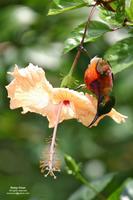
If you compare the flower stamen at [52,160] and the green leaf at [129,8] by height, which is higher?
the green leaf at [129,8]

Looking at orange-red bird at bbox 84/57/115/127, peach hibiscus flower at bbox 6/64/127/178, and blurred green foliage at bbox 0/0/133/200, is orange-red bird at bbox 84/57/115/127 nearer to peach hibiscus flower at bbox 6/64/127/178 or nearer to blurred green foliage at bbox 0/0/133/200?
peach hibiscus flower at bbox 6/64/127/178

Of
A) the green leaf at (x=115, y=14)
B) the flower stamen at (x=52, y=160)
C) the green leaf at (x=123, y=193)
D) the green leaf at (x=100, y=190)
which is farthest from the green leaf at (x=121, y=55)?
the green leaf at (x=100, y=190)

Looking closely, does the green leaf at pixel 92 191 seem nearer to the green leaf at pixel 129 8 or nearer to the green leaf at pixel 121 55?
the green leaf at pixel 121 55

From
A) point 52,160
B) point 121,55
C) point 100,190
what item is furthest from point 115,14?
point 100,190

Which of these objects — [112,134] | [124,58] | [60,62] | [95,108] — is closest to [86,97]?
[95,108]

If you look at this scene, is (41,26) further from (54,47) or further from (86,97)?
(86,97)

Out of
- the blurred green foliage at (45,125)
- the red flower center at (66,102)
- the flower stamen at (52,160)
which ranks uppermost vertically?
the red flower center at (66,102)
